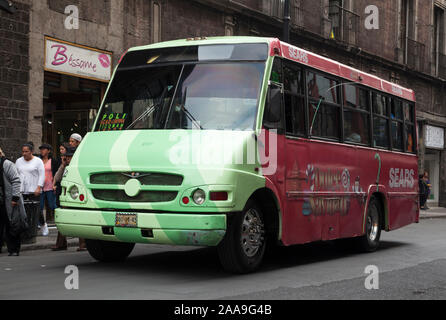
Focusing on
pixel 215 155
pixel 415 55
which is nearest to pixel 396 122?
pixel 215 155

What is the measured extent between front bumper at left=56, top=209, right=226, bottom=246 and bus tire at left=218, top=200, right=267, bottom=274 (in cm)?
35

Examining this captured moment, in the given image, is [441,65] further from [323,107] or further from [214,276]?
[214,276]

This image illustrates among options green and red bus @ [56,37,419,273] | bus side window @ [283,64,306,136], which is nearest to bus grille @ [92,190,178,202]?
green and red bus @ [56,37,419,273]

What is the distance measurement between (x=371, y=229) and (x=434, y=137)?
2505 cm

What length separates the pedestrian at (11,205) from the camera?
10.5 m

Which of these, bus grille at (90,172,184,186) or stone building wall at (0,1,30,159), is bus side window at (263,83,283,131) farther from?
stone building wall at (0,1,30,159)

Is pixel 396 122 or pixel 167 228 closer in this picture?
pixel 167 228

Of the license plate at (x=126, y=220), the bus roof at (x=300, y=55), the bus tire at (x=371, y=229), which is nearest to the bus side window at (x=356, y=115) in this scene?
the bus roof at (x=300, y=55)

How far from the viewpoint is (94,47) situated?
1712 centimetres

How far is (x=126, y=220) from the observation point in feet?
26.3

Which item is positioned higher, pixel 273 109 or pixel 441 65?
pixel 441 65

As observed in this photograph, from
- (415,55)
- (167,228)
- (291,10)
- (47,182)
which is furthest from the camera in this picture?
(415,55)
